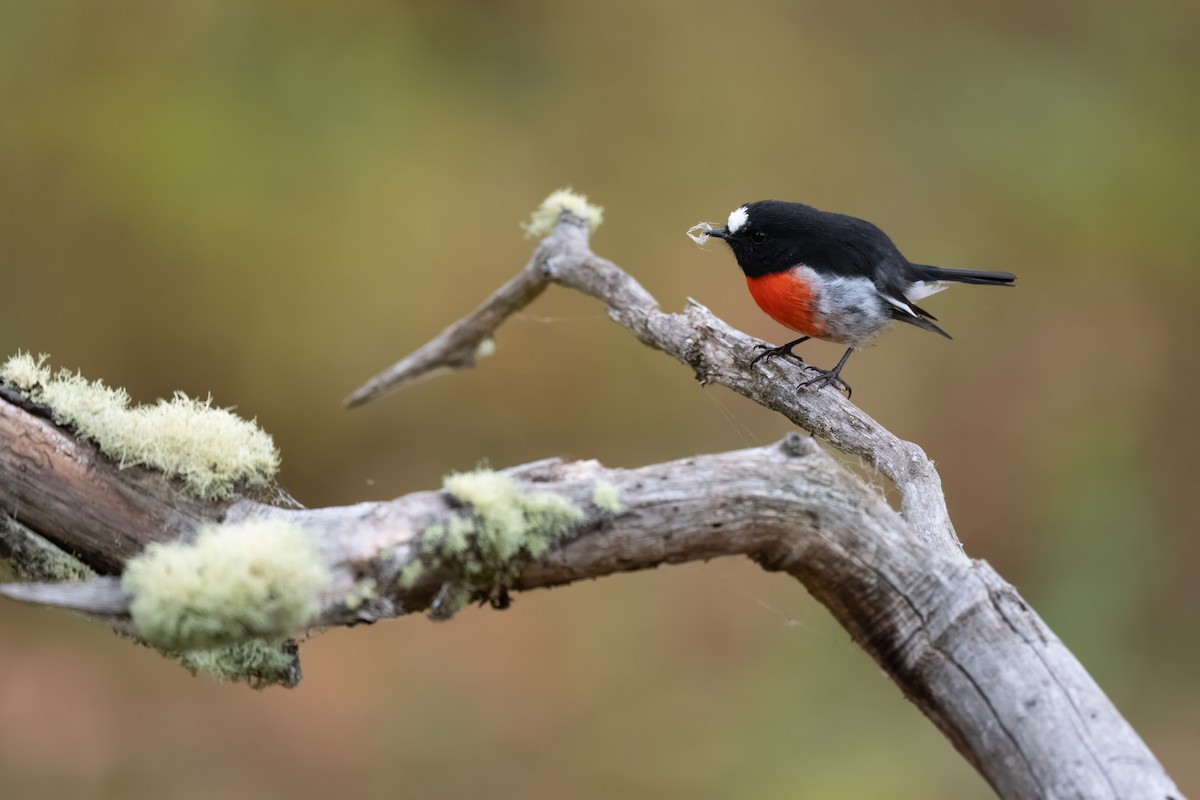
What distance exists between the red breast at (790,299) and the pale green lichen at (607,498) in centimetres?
108

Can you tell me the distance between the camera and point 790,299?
218 centimetres

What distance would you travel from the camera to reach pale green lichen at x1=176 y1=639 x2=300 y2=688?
139cm

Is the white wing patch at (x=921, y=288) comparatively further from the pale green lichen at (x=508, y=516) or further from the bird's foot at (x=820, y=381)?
the pale green lichen at (x=508, y=516)

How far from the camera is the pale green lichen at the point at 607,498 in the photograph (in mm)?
1190

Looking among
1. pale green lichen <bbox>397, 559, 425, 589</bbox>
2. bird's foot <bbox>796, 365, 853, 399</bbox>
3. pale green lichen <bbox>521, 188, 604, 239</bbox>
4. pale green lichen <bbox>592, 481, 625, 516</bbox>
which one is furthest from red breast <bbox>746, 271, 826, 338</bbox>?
pale green lichen <bbox>397, 559, 425, 589</bbox>

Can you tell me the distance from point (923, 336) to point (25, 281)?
3583 millimetres

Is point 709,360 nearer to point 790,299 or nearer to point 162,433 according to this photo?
point 790,299

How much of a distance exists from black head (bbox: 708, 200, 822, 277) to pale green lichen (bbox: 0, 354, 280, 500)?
114 centimetres

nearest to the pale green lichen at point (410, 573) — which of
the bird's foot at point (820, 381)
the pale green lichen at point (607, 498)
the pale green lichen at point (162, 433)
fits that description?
the pale green lichen at point (607, 498)

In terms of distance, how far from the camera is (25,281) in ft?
12.5

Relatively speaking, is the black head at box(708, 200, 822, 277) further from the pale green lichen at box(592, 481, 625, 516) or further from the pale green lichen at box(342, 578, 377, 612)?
the pale green lichen at box(342, 578, 377, 612)

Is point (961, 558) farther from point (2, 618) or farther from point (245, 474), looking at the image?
point (2, 618)

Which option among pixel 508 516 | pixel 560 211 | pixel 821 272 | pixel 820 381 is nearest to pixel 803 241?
pixel 821 272

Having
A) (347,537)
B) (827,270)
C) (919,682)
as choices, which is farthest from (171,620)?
(827,270)
